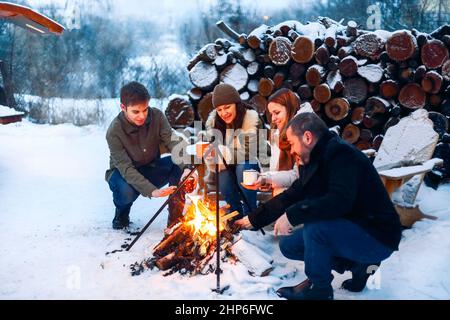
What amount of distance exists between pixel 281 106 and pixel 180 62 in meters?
9.75

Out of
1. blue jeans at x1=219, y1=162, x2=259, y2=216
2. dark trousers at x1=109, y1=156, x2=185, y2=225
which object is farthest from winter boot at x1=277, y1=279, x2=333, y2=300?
dark trousers at x1=109, y1=156, x2=185, y2=225

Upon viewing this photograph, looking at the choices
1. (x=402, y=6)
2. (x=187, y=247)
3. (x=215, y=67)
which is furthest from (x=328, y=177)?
(x=402, y=6)

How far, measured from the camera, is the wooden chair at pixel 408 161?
3.81 metres

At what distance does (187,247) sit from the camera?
3.27 metres

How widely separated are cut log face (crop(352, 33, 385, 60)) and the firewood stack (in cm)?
1

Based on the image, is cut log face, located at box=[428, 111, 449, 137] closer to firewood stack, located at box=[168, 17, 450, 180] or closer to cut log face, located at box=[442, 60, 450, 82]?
firewood stack, located at box=[168, 17, 450, 180]

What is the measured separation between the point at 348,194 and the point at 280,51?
380cm

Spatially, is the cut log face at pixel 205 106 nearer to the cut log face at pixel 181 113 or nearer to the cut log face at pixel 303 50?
the cut log face at pixel 181 113

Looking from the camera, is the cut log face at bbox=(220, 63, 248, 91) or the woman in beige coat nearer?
the woman in beige coat

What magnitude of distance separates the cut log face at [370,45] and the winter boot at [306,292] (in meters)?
3.83

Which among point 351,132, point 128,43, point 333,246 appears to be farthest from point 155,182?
point 128,43

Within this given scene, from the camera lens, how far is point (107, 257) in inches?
136

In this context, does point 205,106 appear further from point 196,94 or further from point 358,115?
point 358,115

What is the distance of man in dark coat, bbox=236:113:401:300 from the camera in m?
2.47
